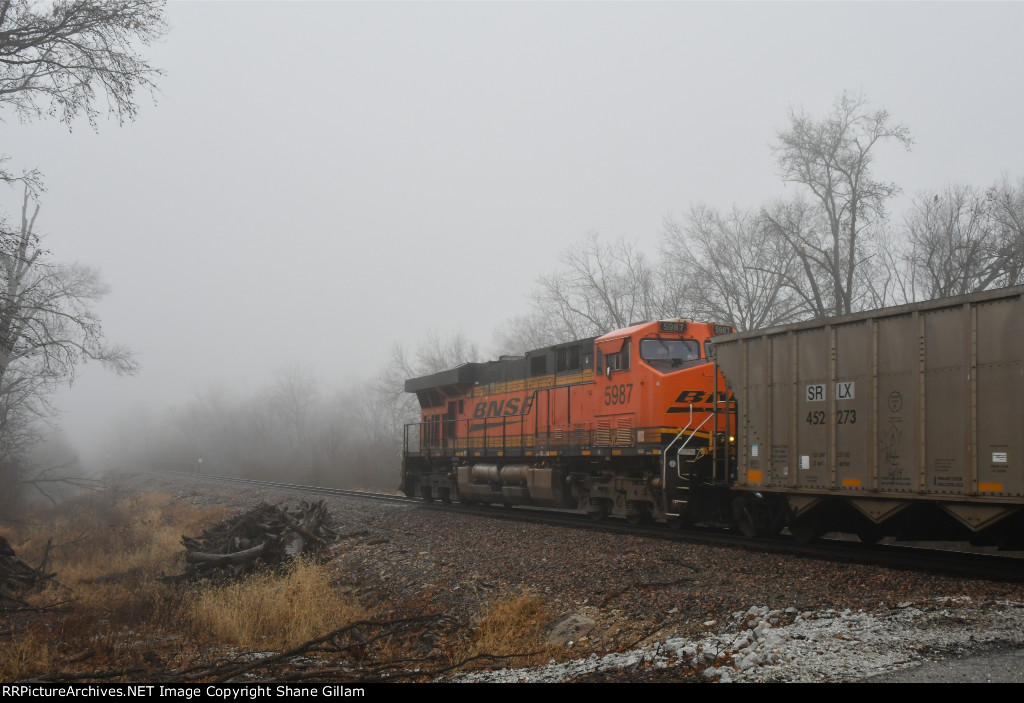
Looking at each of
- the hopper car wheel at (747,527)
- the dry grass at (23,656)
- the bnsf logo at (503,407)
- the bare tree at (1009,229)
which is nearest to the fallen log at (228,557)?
the dry grass at (23,656)

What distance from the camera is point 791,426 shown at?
11.5 metres

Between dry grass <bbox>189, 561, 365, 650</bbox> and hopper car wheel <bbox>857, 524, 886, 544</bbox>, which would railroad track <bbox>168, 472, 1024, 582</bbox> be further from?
dry grass <bbox>189, 561, 365, 650</bbox>

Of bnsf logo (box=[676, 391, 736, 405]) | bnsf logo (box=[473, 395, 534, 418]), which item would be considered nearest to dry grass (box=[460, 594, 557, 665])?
bnsf logo (box=[676, 391, 736, 405])

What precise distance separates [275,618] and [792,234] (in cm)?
2378

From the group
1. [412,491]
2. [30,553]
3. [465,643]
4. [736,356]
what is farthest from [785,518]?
[30,553]

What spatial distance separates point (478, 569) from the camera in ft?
37.8

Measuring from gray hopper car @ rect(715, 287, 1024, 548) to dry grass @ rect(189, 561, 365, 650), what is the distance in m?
6.79

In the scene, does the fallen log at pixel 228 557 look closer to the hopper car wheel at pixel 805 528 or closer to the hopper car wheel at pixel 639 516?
the hopper car wheel at pixel 639 516

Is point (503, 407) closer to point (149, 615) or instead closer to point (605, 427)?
point (605, 427)

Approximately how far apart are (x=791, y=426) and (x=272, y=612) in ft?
26.5

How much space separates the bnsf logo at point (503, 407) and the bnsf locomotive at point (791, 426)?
0.07m

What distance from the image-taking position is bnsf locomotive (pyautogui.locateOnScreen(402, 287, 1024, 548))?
8.83m

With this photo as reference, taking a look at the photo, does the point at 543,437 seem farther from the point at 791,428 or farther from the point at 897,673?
the point at 897,673

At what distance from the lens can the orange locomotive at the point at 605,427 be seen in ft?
46.3
